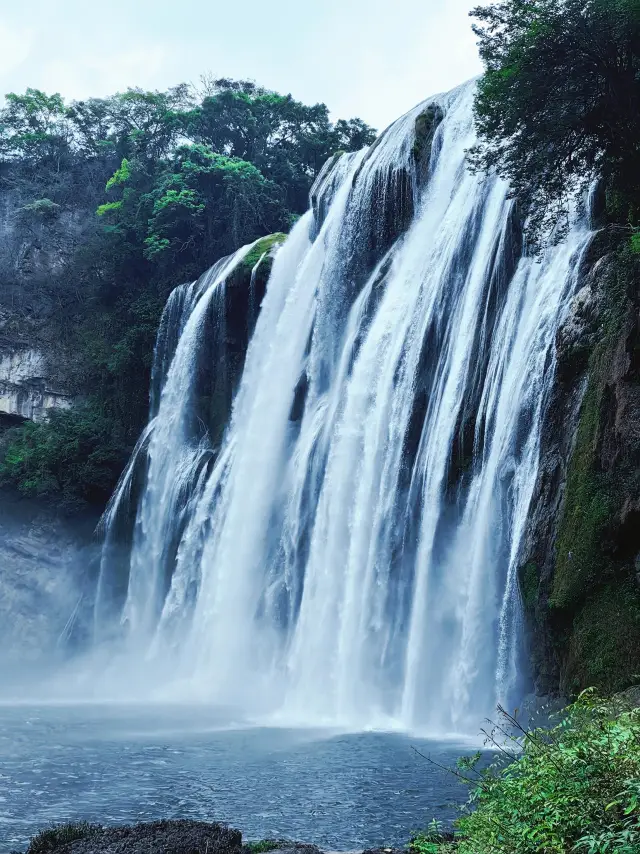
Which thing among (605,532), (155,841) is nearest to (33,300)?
(605,532)

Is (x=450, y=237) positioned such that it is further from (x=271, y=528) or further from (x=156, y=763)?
(x=156, y=763)

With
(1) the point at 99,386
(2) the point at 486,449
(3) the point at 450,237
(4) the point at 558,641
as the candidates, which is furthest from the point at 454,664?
(1) the point at 99,386

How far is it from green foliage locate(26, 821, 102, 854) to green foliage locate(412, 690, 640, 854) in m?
3.35

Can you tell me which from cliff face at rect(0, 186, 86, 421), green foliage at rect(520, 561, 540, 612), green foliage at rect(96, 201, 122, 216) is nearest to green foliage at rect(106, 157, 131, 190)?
green foliage at rect(96, 201, 122, 216)

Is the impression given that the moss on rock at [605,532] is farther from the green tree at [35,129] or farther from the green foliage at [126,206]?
the green tree at [35,129]

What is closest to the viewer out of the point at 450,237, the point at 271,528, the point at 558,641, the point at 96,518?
the point at 558,641

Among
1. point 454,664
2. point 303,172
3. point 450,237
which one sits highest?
point 303,172

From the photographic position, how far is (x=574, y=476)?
11.2 m

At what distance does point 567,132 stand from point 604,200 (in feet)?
6.48

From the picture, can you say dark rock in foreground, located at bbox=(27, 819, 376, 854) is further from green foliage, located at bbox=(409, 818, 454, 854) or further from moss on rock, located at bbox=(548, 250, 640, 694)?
moss on rock, located at bbox=(548, 250, 640, 694)

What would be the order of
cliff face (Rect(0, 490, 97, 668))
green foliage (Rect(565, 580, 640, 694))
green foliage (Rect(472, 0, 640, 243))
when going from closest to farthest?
green foliage (Rect(565, 580, 640, 694))
green foliage (Rect(472, 0, 640, 243))
cliff face (Rect(0, 490, 97, 668))

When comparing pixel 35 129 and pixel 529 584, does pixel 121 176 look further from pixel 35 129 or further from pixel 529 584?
pixel 529 584

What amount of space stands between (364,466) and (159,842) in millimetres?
11345

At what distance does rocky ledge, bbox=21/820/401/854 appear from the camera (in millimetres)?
6148
